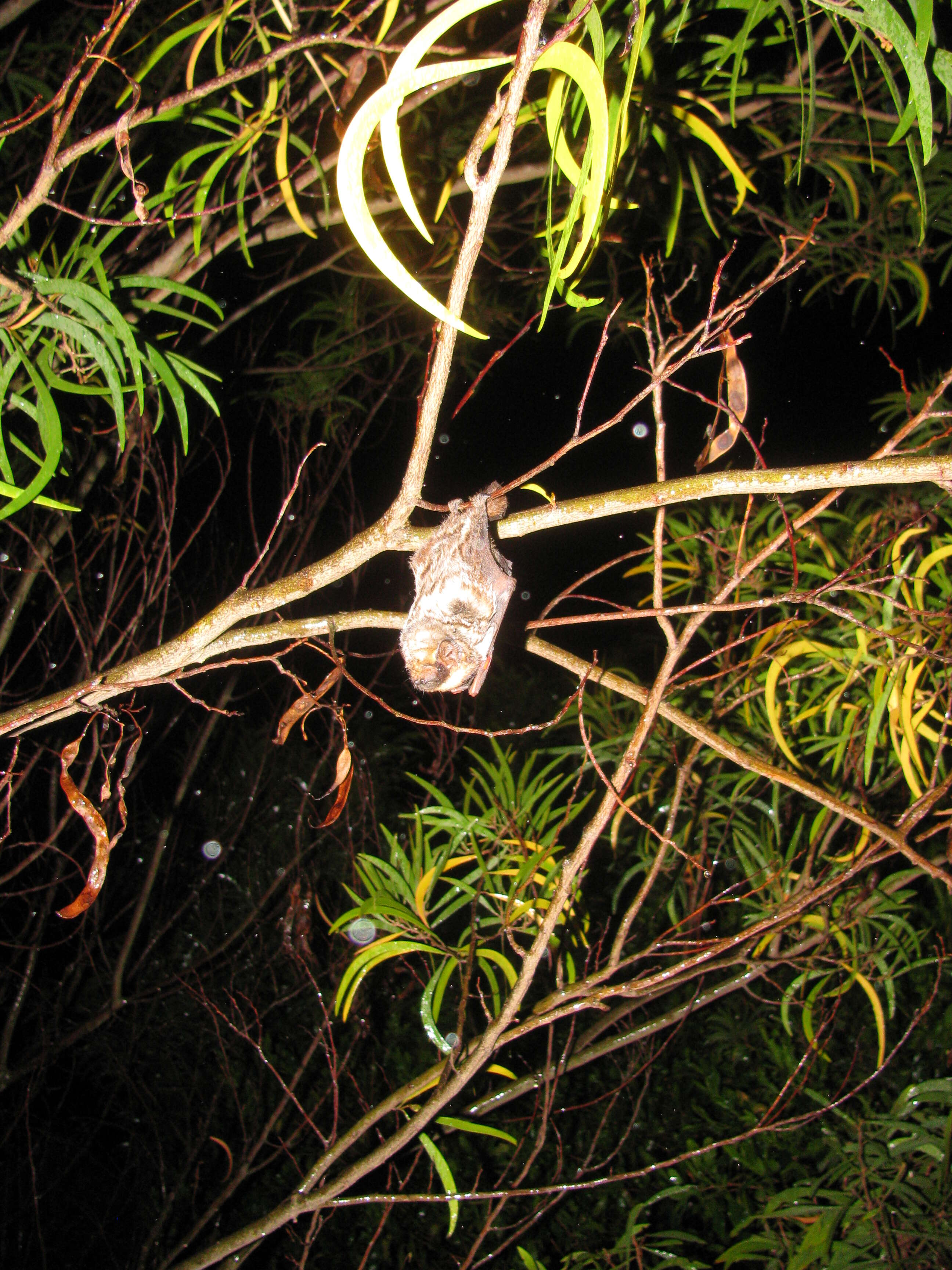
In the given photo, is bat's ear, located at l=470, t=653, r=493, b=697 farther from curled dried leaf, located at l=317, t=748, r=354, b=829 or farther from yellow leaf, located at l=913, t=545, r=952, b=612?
yellow leaf, located at l=913, t=545, r=952, b=612

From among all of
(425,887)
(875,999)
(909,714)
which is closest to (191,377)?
(425,887)

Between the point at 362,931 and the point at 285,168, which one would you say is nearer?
the point at 285,168

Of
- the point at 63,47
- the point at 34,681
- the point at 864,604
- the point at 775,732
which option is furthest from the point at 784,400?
the point at 34,681

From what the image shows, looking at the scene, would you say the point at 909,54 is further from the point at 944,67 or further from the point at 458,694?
the point at 458,694

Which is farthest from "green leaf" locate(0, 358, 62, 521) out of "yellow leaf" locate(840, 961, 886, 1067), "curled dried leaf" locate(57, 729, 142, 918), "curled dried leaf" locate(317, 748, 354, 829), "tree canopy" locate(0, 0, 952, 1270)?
"yellow leaf" locate(840, 961, 886, 1067)

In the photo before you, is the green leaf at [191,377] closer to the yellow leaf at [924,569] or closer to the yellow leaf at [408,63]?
the yellow leaf at [408,63]

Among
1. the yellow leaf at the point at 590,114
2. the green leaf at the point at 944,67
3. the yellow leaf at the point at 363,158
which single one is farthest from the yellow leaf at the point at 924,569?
the yellow leaf at the point at 363,158

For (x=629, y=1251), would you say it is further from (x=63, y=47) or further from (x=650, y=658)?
(x=63, y=47)
